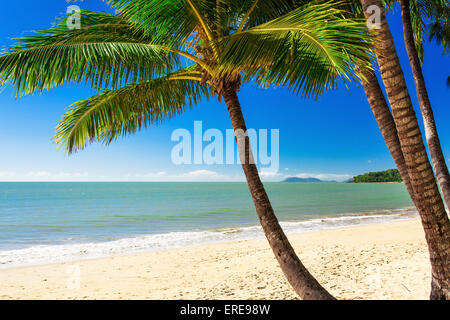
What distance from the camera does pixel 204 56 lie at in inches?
167

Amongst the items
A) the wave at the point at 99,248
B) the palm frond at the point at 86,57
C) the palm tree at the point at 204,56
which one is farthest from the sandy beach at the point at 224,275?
the palm frond at the point at 86,57

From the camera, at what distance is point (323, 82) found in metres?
3.83

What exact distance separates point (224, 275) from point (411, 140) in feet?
21.2

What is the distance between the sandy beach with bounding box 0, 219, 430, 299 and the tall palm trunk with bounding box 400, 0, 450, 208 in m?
1.71

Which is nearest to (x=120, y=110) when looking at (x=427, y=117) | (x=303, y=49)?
(x=303, y=49)

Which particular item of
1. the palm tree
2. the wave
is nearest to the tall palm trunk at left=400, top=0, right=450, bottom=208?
the palm tree

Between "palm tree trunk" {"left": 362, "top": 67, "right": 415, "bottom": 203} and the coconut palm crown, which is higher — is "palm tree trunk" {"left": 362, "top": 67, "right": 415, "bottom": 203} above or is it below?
below

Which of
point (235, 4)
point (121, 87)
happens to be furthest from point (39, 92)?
point (235, 4)

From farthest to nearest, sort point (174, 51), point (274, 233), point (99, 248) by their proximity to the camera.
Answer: point (99, 248) → point (174, 51) → point (274, 233)

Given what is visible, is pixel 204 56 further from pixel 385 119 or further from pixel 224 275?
pixel 224 275

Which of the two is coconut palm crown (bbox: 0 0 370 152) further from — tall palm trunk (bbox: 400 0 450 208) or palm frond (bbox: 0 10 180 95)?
tall palm trunk (bbox: 400 0 450 208)

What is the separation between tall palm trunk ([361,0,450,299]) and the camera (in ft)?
9.91

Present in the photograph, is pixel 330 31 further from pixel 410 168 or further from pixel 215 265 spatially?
pixel 215 265

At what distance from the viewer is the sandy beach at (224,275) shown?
6.18m
